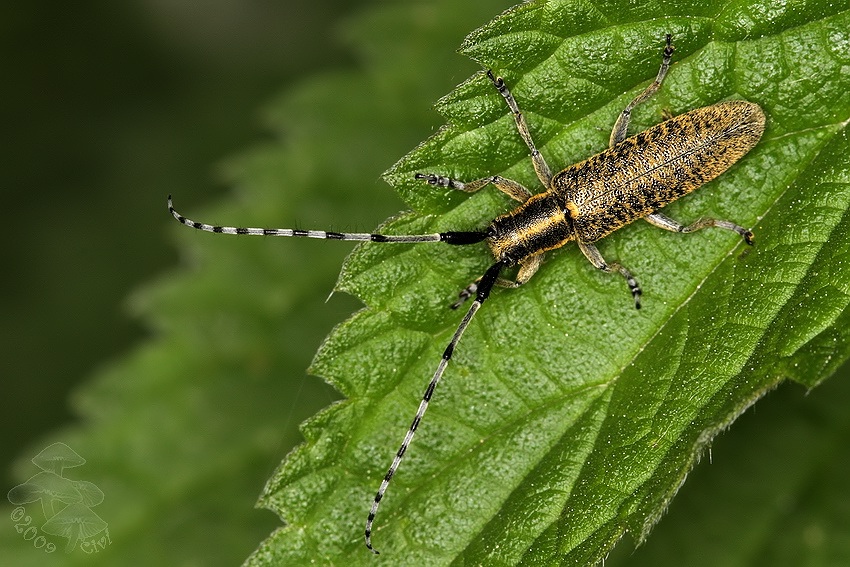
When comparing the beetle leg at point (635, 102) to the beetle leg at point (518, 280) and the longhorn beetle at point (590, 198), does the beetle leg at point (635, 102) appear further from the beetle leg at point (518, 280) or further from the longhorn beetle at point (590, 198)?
the beetle leg at point (518, 280)

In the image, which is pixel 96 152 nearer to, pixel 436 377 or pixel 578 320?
pixel 436 377

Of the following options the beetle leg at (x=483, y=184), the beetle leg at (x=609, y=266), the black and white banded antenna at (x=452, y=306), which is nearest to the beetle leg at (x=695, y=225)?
the beetle leg at (x=609, y=266)

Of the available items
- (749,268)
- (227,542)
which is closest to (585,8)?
(749,268)

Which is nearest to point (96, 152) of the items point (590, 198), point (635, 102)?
point (590, 198)

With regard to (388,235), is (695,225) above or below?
below

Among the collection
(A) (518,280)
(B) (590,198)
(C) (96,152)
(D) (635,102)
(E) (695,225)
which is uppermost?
(C) (96,152)

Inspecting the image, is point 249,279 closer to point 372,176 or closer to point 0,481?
point 372,176

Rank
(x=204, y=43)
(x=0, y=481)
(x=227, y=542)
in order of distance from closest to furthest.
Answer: (x=227, y=542), (x=0, y=481), (x=204, y=43)
